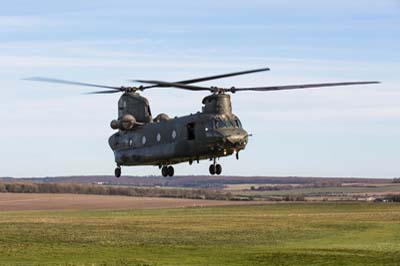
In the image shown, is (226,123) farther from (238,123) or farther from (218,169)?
(218,169)

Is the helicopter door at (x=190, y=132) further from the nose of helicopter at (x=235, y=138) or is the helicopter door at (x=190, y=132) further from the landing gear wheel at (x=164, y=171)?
the landing gear wheel at (x=164, y=171)

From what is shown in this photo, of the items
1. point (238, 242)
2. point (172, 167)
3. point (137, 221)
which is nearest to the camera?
point (172, 167)

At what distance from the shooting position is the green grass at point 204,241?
98.9m

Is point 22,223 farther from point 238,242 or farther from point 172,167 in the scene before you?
point 172,167

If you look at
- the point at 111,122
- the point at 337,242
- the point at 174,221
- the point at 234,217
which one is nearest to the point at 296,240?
the point at 337,242

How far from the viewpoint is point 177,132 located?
5175 centimetres

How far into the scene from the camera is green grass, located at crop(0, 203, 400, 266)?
9894 centimetres

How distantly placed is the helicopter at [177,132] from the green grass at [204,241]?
127ft

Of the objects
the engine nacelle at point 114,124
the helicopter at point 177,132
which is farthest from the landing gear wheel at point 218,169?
the engine nacelle at point 114,124

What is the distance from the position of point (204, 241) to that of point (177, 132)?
78.2 m

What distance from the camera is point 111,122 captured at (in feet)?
184

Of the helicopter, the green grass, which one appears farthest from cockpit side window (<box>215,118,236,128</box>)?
the green grass

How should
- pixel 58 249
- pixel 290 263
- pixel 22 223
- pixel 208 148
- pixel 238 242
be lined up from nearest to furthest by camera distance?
1. pixel 208 148
2. pixel 290 263
3. pixel 58 249
4. pixel 238 242
5. pixel 22 223

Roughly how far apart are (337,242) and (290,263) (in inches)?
1456
